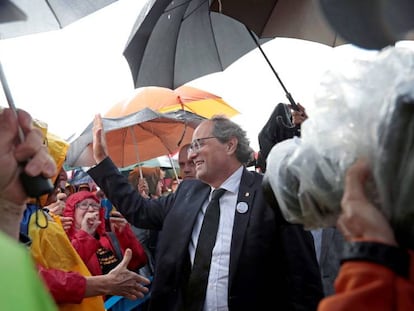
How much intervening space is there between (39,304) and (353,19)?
0.97 m

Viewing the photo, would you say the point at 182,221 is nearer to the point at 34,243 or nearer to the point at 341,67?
the point at 34,243

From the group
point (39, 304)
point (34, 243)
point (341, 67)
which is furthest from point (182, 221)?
point (39, 304)

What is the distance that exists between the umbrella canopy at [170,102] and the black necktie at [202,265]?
306 cm

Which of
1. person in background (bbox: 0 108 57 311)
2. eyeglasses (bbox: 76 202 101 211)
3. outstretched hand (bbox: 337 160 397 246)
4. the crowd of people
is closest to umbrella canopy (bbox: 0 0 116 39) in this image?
the crowd of people

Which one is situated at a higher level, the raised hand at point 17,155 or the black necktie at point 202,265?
the raised hand at point 17,155

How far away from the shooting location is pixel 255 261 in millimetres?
2773

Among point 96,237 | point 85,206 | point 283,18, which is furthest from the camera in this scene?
point 85,206

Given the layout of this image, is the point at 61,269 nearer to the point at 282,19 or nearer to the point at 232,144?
the point at 232,144

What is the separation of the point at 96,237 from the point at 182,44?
1.63 meters

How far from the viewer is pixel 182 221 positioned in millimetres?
3100

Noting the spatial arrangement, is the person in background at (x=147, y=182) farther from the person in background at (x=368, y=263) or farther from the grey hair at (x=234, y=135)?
the person in background at (x=368, y=263)

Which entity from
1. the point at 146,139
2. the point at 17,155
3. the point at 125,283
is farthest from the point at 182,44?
the point at 146,139

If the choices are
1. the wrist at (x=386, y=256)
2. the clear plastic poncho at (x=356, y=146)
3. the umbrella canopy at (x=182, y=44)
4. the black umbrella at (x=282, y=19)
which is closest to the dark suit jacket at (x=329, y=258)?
the black umbrella at (x=282, y=19)

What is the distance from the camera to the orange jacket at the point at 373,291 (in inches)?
38.7
